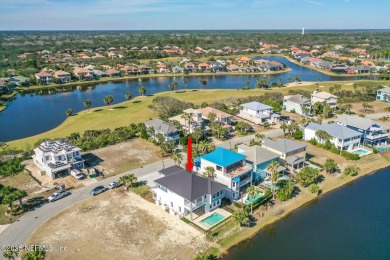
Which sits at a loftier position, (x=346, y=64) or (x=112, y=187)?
(x=346, y=64)

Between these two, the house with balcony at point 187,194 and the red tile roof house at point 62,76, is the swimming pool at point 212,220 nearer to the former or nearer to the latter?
the house with balcony at point 187,194

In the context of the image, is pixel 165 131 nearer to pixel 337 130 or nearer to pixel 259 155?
pixel 259 155

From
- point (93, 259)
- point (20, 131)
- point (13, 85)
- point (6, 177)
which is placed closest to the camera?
point (93, 259)

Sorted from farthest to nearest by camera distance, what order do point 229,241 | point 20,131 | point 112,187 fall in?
point 20,131 < point 112,187 < point 229,241

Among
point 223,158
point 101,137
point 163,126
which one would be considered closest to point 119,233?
point 223,158

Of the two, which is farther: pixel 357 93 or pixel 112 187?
pixel 357 93

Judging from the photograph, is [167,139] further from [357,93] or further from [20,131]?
[357,93]

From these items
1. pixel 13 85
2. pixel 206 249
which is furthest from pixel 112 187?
pixel 13 85

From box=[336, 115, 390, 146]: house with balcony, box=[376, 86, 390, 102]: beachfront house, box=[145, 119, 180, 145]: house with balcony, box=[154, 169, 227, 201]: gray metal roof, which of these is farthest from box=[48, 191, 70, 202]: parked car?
box=[376, 86, 390, 102]: beachfront house
